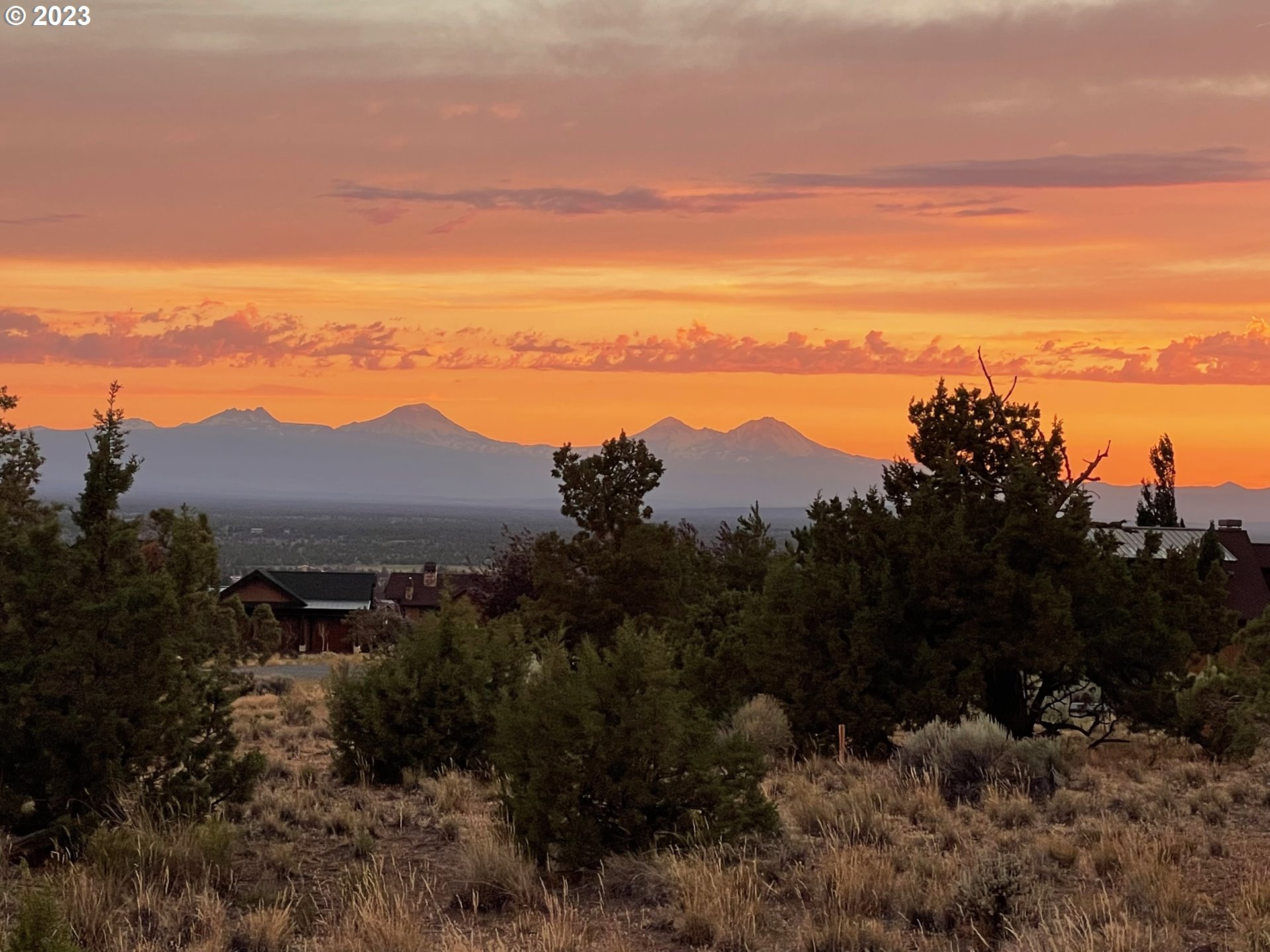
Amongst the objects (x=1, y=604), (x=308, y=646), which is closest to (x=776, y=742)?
(x=1, y=604)

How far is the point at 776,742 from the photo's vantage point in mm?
19844

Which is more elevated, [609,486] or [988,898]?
[609,486]

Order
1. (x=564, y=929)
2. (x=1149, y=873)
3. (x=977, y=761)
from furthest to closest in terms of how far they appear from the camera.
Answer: (x=977, y=761), (x=1149, y=873), (x=564, y=929)

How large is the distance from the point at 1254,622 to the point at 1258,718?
5.10 meters

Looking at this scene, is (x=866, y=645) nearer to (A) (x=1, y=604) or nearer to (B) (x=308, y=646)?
(A) (x=1, y=604)

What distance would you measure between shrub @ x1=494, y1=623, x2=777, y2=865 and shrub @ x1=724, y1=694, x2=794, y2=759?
729 cm

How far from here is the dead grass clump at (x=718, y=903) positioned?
9367 millimetres

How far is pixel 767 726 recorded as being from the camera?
66.1 feet

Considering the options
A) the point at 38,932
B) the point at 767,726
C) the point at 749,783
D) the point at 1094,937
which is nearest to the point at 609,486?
the point at 767,726

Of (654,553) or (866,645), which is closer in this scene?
(866,645)

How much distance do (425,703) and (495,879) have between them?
270 inches

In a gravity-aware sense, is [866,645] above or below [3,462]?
below

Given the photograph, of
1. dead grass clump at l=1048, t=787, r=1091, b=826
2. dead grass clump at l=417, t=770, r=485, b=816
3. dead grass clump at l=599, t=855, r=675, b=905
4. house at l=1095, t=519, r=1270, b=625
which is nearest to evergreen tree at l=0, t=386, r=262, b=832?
dead grass clump at l=417, t=770, r=485, b=816

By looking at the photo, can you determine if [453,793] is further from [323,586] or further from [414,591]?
[323,586]
